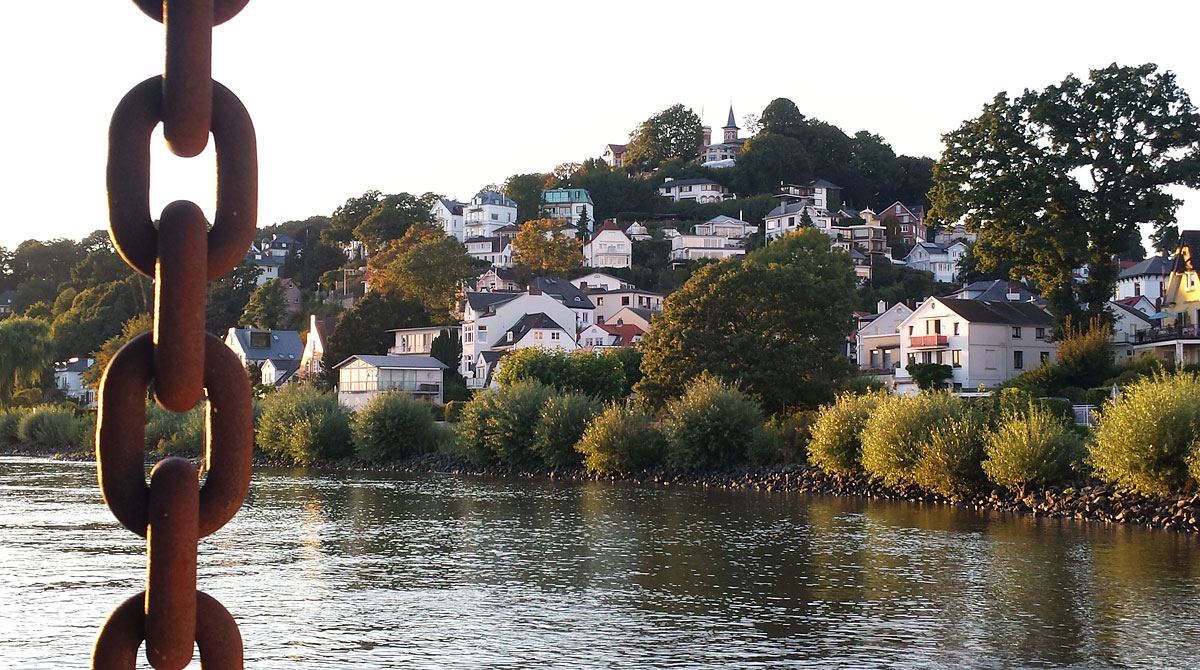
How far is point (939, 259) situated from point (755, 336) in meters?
107

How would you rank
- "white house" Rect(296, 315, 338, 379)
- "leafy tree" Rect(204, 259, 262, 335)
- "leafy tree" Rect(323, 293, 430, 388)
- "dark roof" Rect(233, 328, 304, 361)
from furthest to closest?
"leafy tree" Rect(204, 259, 262, 335) < "dark roof" Rect(233, 328, 304, 361) < "white house" Rect(296, 315, 338, 379) < "leafy tree" Rect(323, 293, 430, 388)

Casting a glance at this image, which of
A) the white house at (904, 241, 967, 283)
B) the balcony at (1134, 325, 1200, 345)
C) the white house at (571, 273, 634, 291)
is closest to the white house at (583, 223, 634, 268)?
the white house at (571, 273, 634, 291)

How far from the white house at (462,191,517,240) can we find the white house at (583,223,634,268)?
27.1 metres

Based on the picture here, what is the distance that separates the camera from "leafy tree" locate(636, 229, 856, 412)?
5847 cm

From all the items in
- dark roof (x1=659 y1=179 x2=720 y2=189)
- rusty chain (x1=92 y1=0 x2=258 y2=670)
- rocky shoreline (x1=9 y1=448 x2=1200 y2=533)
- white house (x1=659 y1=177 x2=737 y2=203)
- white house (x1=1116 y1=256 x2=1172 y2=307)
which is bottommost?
rocky shoreline (x1=9 y1=448 x2=1200 y2=533)

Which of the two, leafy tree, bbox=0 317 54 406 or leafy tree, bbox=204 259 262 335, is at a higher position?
leafy tree, bbox=204 259 262 335

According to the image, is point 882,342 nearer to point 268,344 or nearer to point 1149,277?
point 1149,277

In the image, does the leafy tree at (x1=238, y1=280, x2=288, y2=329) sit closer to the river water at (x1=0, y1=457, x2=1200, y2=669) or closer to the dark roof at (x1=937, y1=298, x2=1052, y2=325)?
the dark roof at (x1=937, y1=298, x2=1052, y2=325)

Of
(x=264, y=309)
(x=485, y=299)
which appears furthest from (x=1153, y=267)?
(x=264, y=309)

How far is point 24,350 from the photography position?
76.3 metres

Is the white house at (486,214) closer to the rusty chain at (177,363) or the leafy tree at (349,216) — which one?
the leafy tree at (349,216)

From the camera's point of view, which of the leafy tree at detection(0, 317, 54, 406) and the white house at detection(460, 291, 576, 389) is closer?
the leafy tree at detection(0, 317, 54, 406)

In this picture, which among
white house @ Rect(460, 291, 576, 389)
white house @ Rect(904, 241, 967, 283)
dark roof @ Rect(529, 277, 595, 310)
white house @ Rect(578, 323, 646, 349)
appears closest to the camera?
white house @ Rect(460, 291, 576, 389)

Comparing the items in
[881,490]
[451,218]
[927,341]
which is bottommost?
[881,490]
